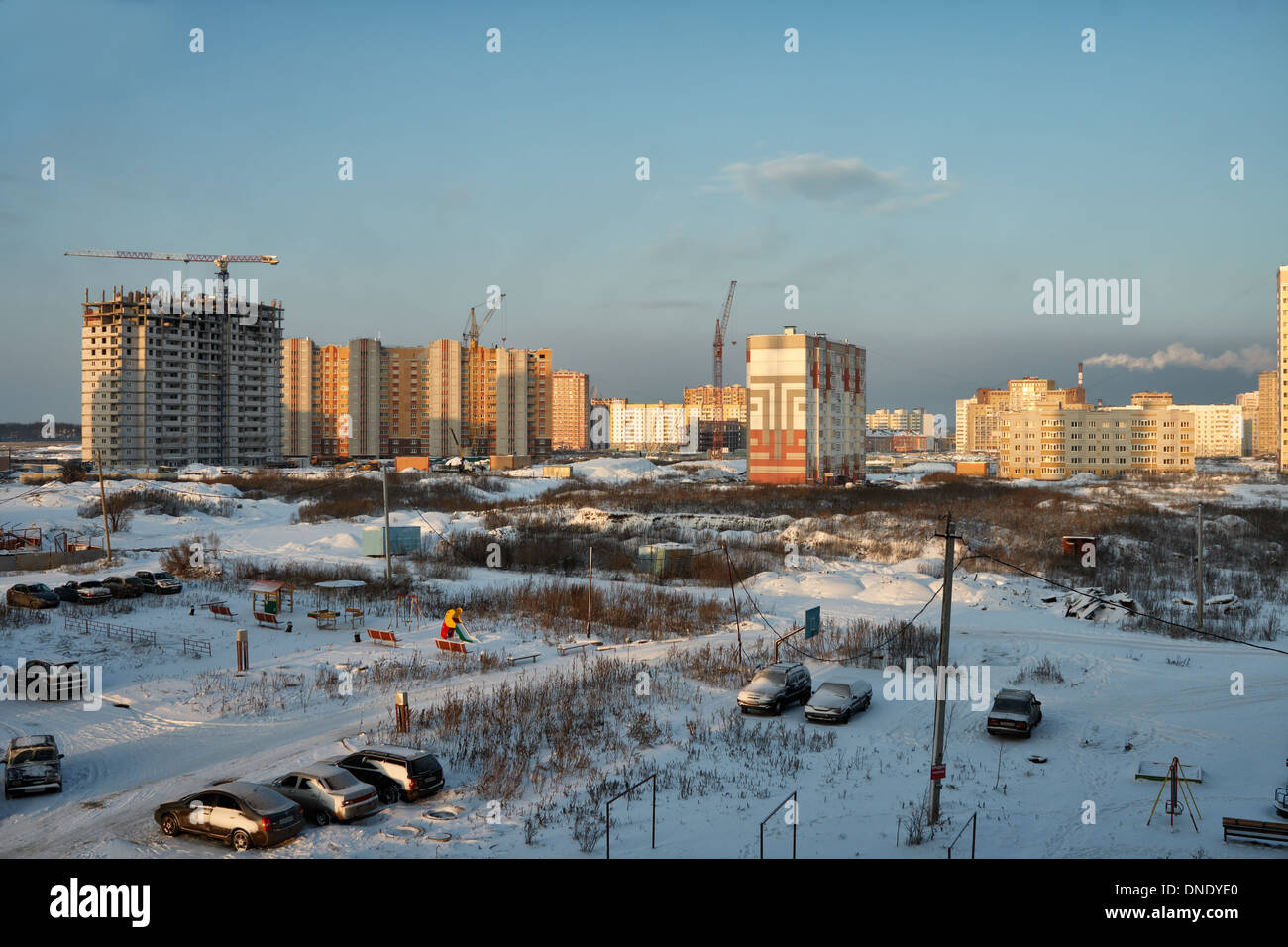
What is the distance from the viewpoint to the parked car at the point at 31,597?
28719mm

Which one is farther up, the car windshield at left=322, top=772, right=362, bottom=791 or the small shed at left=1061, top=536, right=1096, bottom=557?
the small shed at left=1061, top=536, right=1096, bottom=557

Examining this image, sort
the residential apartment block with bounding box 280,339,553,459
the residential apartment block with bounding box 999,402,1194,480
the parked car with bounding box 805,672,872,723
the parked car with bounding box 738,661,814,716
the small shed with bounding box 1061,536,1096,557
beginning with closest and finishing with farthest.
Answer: the parked car with bounding box 805,672,872,723 < the parked car with bounding box 738,661,814,716 < the small shed with bounding box 1061,536,1096,557 < the residential apartment block with bounding box 999,402,1194,480 < the residential apartment block with bounding box 280,339,553,459

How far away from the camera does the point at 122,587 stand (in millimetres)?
31031

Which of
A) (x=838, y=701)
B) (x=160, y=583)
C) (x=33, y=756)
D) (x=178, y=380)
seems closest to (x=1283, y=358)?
(x=838, y=701)

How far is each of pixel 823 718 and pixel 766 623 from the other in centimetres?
1043

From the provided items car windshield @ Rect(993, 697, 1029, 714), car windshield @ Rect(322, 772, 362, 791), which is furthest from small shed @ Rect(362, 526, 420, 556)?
car windshield @ Rect(993, 697, 1029, 714)

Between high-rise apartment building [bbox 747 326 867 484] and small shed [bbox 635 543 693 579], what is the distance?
39554mm

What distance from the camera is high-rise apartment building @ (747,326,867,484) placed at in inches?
3036

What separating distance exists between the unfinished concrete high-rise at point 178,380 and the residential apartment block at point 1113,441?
93.3m

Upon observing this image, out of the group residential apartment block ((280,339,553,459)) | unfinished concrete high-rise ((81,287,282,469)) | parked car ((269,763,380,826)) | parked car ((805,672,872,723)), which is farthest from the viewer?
residential apartment block ((280,339,553,459))

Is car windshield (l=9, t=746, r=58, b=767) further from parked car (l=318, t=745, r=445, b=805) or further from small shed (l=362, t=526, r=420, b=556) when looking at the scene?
small shed (l=362, t=526, r=420, b=556)

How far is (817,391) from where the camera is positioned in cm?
7881

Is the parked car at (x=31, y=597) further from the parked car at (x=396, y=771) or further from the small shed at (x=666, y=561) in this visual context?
the small shed at (x=666, y=561)

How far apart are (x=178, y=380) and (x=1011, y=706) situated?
105 metres
